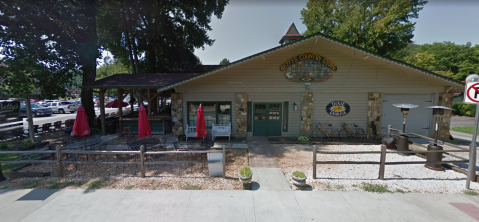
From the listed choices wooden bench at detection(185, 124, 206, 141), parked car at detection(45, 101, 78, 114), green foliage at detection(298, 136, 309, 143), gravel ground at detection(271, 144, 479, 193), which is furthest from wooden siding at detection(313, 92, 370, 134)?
parked car at detection(45, 101, 78, 114)

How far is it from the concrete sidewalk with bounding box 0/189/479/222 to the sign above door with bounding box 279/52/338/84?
6538 millimetres

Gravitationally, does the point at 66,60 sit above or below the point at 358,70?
above

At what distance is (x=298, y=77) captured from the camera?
33.1 ft

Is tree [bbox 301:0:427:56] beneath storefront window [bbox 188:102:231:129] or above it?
above

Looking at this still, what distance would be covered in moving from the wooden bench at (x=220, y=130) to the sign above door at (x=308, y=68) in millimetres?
4190

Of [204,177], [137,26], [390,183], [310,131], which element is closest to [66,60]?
[137,26]

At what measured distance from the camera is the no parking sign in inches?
188

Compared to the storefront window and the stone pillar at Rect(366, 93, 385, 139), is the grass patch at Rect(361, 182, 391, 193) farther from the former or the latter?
the storefront window

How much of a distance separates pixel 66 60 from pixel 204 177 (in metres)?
Result: 12.3

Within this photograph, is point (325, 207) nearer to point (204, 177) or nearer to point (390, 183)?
point (390, 183)

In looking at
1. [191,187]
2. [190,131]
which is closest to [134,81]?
[190,131]

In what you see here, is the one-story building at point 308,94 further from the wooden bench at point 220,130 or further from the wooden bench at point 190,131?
the wooden bench at point 220,130

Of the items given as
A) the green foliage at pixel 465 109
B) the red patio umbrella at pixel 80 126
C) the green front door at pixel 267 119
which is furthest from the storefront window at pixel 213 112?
the green foliage at pixel 465 109

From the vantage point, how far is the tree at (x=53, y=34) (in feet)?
31.9
